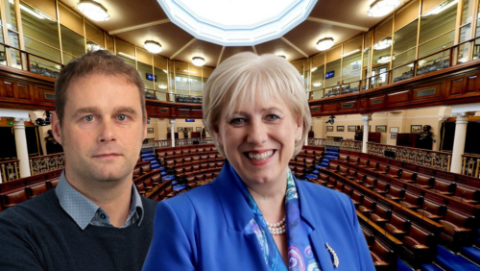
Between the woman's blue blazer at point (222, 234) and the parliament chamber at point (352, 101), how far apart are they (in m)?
1.26

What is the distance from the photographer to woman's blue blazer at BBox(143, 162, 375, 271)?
64cm

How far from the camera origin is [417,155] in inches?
303

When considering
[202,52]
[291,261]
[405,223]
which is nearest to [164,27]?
[202,52]

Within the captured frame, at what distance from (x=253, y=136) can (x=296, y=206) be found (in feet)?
1.51

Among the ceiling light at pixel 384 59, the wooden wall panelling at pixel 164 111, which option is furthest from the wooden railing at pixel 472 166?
the wooden wall panelling at pixel 164 111

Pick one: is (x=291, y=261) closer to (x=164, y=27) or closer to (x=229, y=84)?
(x=229, y=84)

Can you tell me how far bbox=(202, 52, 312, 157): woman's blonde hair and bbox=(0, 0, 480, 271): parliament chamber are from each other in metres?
0.92

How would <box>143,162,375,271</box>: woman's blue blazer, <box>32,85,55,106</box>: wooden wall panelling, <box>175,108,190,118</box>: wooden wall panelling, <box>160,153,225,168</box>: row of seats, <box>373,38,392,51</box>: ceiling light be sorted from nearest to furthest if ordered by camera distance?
<box>143,162,375,271</box>: woman's blue blazer, <box>32,85,55,106</box>: wooden wall panelling, <box>373,38,392,51</box>: ceiling light, <box>160,153,225,168</box>: row of seats, <box>175,108,190,118</box>: wooden wall panelling

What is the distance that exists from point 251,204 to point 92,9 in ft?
35.1

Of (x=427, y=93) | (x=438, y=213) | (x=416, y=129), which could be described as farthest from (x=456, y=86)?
(x=416, y=129)

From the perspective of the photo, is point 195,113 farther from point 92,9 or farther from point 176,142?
point 92,9

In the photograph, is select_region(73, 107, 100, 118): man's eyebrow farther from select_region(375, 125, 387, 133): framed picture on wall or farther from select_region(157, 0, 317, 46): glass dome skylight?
select_region(375, 125, 387, 133): framed picture on wall

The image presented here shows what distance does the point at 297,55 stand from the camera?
1367 cm

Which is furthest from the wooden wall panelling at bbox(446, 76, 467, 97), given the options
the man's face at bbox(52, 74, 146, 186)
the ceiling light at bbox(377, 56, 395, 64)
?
the man's face at bbox(52, 74, 146, 186)
